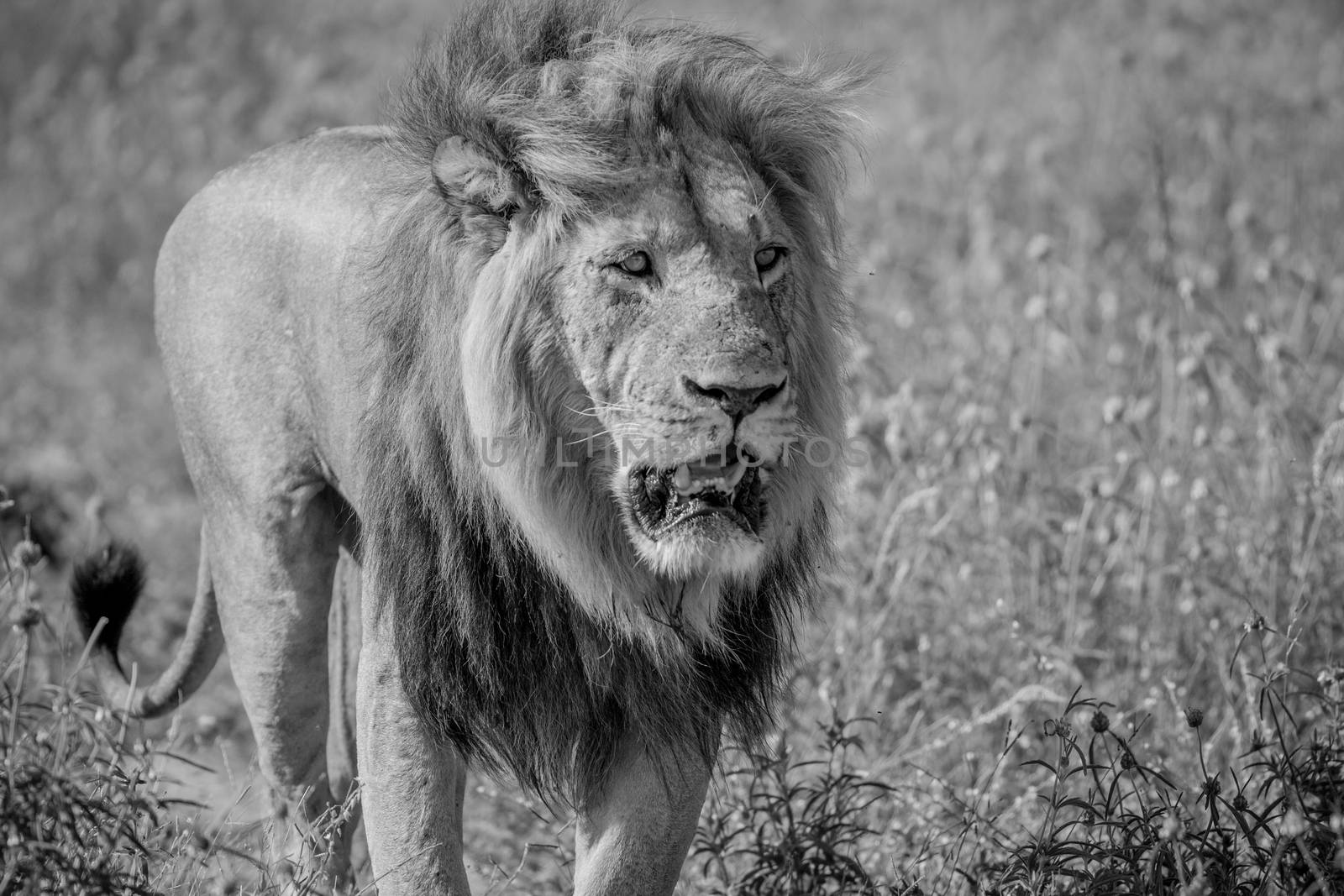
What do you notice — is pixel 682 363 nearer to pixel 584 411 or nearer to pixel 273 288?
pixel 584 411

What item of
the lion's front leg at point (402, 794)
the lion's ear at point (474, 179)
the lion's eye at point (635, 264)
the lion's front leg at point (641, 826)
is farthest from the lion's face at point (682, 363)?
the lion's front leg at point (402, 794)

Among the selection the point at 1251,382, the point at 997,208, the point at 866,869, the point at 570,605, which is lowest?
the point at 997,208

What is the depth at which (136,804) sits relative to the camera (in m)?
2.36

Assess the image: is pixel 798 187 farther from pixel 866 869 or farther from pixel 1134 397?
pixel 1134 397

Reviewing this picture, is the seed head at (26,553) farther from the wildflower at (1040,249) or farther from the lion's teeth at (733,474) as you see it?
the wildflower at (1040,249)

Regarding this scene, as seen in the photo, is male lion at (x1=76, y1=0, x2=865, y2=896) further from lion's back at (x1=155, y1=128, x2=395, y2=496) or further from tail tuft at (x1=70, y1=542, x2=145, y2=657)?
tail tuft at (x1=70, y1=542, x2=145, y2=657)

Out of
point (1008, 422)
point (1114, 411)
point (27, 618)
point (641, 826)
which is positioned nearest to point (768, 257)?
point (641, 826)

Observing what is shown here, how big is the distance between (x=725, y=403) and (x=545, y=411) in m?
0.37

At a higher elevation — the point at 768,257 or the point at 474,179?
the point at 474,179

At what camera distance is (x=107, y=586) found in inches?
129

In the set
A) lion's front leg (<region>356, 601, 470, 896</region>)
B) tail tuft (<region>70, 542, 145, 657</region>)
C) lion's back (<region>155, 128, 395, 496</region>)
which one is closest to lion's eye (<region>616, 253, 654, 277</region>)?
lion's back (<region>155, 128, 395, 496</region>)

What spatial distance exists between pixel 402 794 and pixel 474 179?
43.4 inches

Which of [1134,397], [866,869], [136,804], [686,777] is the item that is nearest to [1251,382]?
[1134,397]

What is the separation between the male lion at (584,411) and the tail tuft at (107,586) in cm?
61
